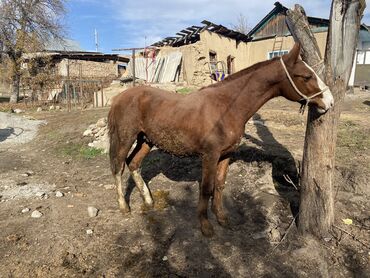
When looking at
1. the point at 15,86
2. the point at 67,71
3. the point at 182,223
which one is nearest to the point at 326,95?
the point at 182,223

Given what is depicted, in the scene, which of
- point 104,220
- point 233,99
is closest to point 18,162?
point 104,220

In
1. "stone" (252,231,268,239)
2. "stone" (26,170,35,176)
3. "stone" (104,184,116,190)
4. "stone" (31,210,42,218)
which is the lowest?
"stone" (26,170,35,176)

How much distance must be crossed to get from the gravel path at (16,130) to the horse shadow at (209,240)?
651cm

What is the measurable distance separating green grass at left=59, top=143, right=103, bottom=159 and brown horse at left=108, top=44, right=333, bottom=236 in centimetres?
343

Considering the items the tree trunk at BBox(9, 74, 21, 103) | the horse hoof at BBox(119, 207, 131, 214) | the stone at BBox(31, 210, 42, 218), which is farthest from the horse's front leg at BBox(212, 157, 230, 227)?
the tree trunk at BBox(9, 74, 21, 103)

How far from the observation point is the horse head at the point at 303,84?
331cm

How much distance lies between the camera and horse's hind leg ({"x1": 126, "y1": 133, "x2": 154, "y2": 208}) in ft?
16.1

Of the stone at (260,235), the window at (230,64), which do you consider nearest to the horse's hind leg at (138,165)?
the stone at (260,235)

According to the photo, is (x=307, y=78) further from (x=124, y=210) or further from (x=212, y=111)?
(x=124, y=210)

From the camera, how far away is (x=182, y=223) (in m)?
4.23

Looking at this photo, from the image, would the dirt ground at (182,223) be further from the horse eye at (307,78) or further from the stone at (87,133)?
the stone at (87,133)

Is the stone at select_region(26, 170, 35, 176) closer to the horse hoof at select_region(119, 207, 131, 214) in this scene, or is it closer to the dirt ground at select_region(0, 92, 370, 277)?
the dirt ground at select_region(0, 92, 370, 277)

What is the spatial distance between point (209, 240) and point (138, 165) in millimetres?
1779

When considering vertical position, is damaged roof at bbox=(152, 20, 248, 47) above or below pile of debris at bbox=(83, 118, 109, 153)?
above
